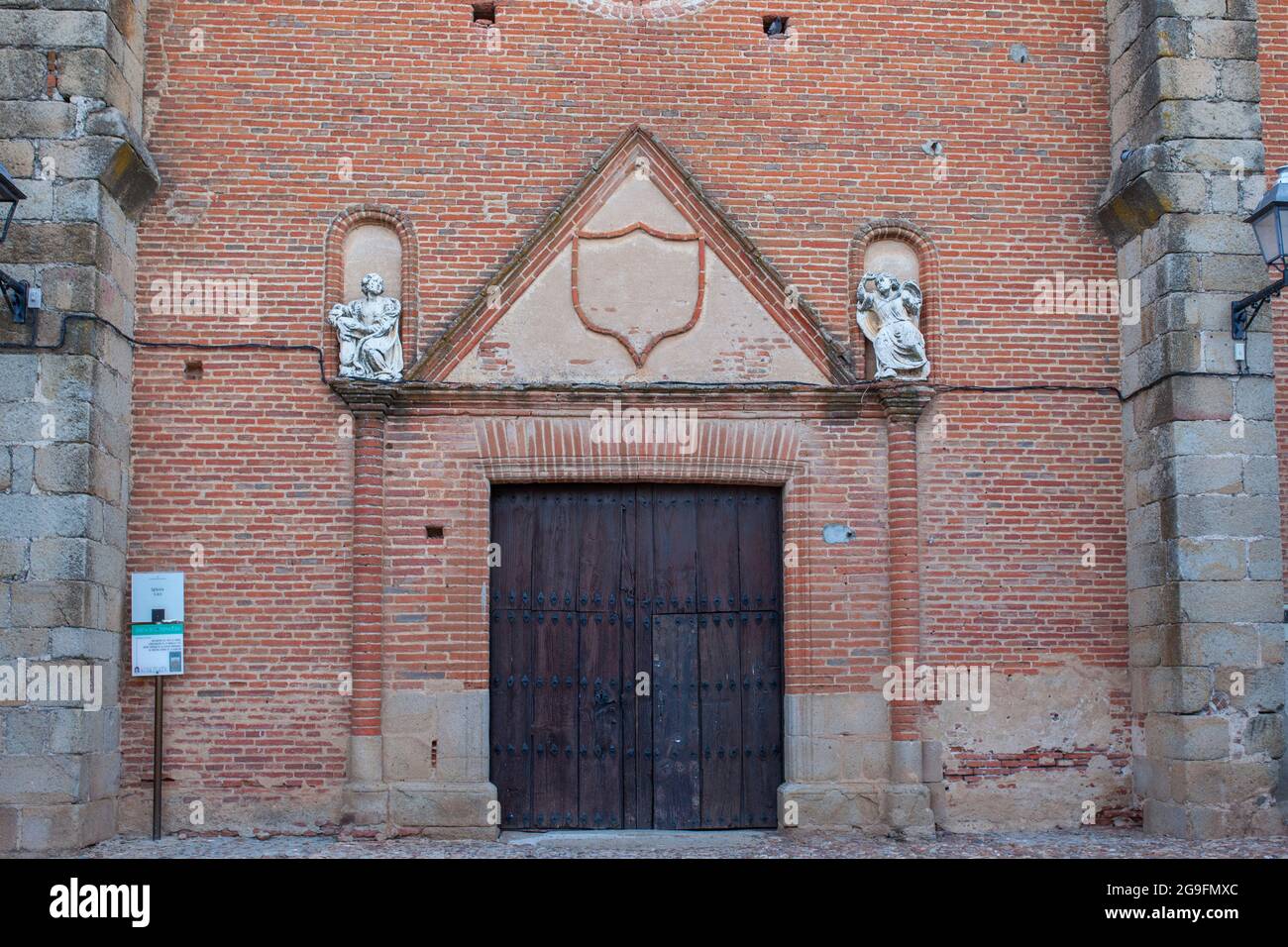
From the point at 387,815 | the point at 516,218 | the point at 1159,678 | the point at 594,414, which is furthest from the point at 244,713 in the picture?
the point at 1159,678

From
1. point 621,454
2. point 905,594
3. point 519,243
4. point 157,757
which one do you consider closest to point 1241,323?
point 905,594

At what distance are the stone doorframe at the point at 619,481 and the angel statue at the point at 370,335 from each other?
0.16m

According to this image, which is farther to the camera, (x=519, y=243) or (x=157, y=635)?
(x=519, y=243)

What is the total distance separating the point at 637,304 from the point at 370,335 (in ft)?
6.06

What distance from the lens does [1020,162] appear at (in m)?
10.4

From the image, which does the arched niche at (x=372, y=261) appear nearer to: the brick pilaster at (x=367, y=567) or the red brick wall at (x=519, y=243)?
the red brick wall at (x=519, y=243)

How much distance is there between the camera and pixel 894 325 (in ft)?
32.9

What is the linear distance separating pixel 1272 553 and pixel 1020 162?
325 centimetres

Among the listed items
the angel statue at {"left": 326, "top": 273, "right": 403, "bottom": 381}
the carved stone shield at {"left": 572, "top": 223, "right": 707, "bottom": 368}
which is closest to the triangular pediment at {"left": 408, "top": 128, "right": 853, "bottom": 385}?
the carved stone shield at {"left": 572, "top": 223, "right": 707, "bottom": 368}

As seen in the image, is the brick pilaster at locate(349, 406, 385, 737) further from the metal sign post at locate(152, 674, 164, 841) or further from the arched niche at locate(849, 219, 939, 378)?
the arched niche at locate(849, 219, 939, 378)

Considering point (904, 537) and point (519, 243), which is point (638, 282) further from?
point (904, 537)

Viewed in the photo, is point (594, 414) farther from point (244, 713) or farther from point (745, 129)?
point (244, 713)

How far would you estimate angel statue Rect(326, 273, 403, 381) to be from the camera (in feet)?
32.0

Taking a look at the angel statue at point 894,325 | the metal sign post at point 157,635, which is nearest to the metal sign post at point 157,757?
the metal sign post at point 157,635
